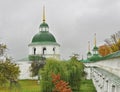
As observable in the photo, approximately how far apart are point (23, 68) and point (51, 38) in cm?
641

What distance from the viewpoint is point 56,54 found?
55.9m

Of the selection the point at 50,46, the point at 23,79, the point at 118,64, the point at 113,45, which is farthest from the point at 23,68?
the point at 118,64

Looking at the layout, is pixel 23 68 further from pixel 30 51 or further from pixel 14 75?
pixel 14 75

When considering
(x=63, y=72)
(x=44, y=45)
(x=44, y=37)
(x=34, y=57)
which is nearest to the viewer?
(x=63, y=72)

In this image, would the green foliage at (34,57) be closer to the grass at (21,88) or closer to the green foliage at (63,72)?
the grass at (21,88)

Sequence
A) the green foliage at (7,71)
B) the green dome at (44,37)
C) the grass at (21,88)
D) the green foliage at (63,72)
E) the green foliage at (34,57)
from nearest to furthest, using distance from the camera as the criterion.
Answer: the green foliage at (7,71) → the grass at (21,88) → the green foliage at (63,72) → the green foliage at (34,57) → the green dome at (44,37)

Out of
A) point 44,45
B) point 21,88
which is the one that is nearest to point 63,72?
point 21,88

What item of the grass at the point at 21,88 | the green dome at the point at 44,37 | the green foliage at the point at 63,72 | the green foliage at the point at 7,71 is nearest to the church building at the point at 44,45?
the green dome at the point at 44,37

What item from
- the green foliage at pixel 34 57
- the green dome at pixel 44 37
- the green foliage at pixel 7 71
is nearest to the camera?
the green foliage at pixel 7 71

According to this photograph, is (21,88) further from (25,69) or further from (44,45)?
(25,69)

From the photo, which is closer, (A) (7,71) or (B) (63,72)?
(A) (7,71)

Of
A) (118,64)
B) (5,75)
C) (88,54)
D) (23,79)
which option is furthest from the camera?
(88,54)

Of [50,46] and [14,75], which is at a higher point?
[50,46]

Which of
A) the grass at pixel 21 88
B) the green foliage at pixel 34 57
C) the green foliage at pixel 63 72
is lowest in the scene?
the grass at pixel 21 88
